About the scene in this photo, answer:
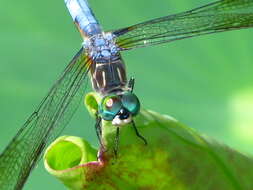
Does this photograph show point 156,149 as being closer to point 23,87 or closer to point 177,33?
point 23,87

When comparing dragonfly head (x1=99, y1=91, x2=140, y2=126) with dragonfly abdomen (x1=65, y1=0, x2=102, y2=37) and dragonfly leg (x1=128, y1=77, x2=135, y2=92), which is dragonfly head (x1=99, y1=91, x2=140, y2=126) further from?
dragonfly abdomen (x1=65, y1=0, x2=102, y2=37)

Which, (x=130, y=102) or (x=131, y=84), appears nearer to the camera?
(x=130, y=102)

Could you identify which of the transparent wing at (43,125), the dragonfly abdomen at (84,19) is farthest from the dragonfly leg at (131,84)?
the dragonfly abdomen at (84,19)

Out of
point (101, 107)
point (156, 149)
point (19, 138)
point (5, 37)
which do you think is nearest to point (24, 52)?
point (5, 37)

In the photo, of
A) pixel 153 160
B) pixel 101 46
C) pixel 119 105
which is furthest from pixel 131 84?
pixel 153 160

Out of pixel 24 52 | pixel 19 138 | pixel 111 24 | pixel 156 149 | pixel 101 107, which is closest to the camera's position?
pixel 156 149

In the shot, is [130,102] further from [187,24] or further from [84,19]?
[84,19]
